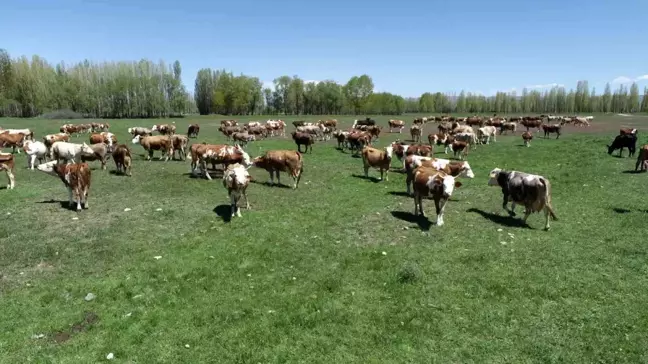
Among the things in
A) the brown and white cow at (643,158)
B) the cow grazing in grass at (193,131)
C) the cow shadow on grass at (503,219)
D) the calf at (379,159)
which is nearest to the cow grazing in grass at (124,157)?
the calf at (379,159)

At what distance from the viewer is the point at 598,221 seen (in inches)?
585

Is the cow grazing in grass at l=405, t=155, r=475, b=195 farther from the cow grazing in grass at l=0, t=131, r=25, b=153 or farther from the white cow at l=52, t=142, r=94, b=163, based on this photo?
the cow grazing in grass at l=0, t=131, r=25, b=153

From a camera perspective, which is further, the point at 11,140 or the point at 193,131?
the point at 193,131

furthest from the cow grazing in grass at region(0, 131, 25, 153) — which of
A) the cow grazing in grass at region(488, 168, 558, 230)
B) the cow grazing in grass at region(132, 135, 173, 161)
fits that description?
the cow grazing in grass at region(488, 168, 558, 230)

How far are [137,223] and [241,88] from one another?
11651 cm

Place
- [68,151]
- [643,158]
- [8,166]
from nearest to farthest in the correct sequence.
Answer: [8,166] < [643,158] < [68,151]

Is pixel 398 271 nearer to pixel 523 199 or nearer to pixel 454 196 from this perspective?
pixel 523 199

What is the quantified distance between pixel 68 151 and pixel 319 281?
21577mm

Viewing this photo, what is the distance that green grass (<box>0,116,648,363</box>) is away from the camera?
24.9 ft

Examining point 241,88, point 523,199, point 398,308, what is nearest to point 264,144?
point 523,199

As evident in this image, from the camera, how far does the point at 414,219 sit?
49.8 feet

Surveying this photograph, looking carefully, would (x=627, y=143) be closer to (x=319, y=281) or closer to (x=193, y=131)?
(x=319, y=281)

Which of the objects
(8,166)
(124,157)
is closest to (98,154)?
(124,157)

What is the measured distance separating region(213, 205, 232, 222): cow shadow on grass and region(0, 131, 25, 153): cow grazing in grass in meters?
25.1
